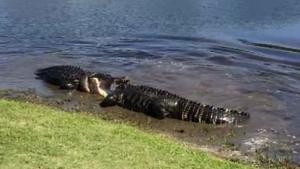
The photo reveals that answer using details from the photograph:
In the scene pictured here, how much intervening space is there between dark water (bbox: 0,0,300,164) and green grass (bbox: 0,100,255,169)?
2.92 m

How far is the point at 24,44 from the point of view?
73.4 ft

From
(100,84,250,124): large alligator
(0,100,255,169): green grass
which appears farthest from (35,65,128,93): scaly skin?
(0,100,255,169): green grass

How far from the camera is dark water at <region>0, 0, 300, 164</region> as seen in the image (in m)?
15.0

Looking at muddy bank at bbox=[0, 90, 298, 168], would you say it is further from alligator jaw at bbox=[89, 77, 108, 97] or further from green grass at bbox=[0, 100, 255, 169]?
green grass at bbox=[0, 100, 255, 169]

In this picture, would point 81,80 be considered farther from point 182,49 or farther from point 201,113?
point 182,49

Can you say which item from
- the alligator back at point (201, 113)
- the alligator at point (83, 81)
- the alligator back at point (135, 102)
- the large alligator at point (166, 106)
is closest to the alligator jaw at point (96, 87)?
the alligator at point (83, 81)

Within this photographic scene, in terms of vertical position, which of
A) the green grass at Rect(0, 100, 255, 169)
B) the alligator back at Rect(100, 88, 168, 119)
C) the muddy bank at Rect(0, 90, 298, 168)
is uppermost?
the green grass at Rect(0, 100, 255, 169)

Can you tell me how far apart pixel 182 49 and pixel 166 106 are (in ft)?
30.7

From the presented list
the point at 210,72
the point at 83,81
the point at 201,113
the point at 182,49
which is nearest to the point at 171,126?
the point at 201,113

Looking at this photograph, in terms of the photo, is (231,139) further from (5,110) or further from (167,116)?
(5,110)

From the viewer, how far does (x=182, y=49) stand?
73.8 ft

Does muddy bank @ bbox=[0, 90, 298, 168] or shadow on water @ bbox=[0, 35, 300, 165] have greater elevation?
shadow on water @ bbox=[0, 35, 300, 165]

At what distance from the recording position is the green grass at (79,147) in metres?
7.84

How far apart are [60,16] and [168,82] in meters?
16.2
